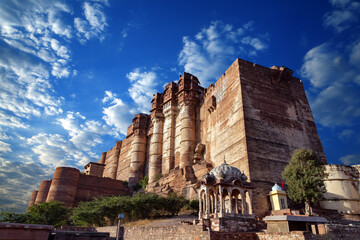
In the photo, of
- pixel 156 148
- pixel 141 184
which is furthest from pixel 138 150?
pixel 141 184

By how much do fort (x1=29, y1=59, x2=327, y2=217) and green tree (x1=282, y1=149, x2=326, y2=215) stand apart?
6.54ft

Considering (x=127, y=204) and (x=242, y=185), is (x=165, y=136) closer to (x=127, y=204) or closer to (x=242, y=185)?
(x=127, y=204)

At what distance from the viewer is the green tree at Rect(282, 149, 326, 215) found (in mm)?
14641

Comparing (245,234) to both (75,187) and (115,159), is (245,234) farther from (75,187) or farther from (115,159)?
(115,159)

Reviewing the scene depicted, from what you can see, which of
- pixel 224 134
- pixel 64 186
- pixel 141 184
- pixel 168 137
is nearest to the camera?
pixel 224 134

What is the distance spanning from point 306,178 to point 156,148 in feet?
66.3

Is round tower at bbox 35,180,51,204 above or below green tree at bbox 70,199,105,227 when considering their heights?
above

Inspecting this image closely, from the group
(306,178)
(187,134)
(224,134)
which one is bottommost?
(306,178)

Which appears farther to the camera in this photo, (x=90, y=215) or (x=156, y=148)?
(x=156, y=148)

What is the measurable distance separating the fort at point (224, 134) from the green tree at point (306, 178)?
78.5 inches

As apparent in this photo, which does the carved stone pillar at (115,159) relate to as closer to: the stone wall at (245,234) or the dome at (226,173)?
the dome at (226,173)

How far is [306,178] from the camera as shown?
15016 millimetres

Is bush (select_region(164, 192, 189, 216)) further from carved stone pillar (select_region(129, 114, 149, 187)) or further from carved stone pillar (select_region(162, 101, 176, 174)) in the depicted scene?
carved stone pillar (select_region(129, 114, 149, 187))

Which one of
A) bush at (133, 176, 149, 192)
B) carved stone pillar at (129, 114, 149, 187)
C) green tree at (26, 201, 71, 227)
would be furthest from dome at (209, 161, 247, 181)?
carved stone pillar at (129, 114, 149, 187)
